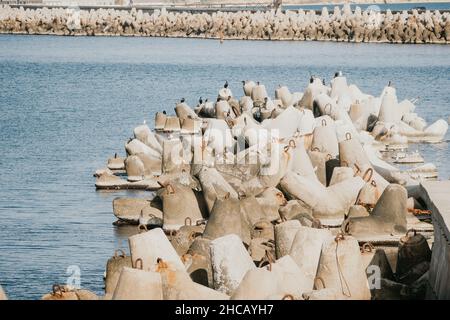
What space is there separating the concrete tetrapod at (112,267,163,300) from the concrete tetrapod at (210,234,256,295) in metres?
1.48

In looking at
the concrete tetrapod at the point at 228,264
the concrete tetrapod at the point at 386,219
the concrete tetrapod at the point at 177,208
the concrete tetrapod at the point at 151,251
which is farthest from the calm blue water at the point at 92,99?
the concrete tetrapod at the point at 386,219

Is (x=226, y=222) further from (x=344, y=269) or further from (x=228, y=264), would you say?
(x=344, y=269)

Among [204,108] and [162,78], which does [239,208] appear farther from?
[162,78]

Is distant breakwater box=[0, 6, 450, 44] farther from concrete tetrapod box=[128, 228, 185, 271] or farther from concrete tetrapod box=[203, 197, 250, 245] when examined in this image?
concrete tetrapod box=[128, 228, 185, 271]

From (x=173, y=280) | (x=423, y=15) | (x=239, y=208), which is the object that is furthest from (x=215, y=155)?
(x=423, y=15)

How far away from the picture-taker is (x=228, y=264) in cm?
1193

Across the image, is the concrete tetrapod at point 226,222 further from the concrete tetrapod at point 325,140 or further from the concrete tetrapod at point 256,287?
the concrete tetrapod at point 325,140

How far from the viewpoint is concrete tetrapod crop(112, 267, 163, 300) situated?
10.3 m

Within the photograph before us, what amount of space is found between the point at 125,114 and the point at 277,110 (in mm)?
11659

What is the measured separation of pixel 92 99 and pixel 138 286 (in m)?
35.9

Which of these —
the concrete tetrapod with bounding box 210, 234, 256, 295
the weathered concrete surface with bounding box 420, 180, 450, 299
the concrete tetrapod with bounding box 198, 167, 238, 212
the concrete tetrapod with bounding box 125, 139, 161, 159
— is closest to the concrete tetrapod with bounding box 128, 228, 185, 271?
the concrete tetrapod with bounding box 210, 234, 256, 295

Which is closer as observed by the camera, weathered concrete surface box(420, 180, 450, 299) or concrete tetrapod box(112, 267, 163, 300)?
concrete tetrapod box(112, 267, 163, 300)

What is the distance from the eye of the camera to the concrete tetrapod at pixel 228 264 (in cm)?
1191

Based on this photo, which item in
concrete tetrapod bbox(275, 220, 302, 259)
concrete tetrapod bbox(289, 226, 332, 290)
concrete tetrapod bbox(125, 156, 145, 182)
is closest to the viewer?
concrete tetrapod bbox(289, 226, 332, 290)
